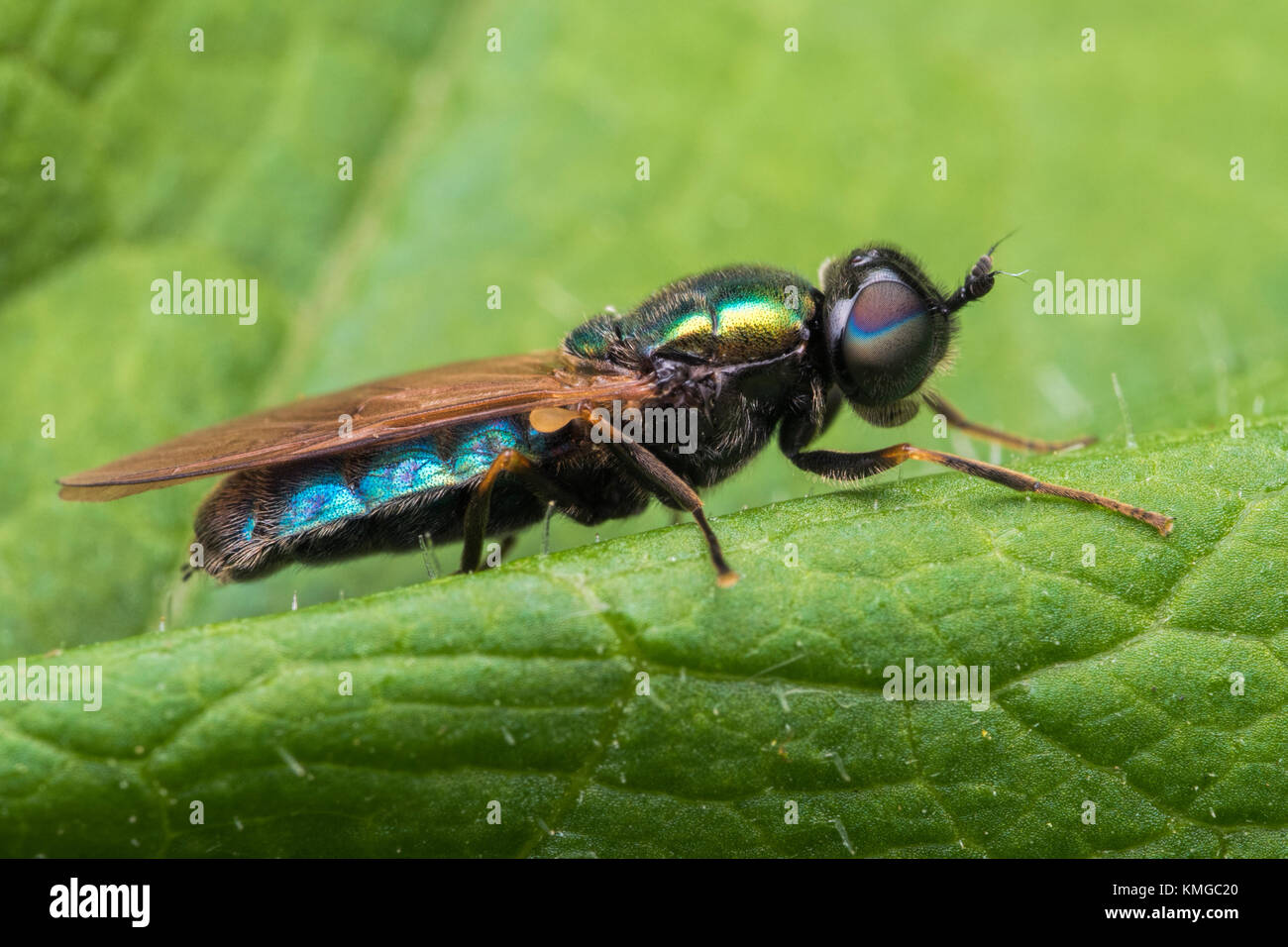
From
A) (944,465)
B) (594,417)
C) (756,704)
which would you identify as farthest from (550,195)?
(756,704)

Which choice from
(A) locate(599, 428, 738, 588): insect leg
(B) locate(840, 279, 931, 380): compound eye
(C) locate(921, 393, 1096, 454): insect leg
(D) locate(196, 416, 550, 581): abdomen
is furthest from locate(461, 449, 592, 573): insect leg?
(C) locate(921, 393, 1096, 454): insect leg

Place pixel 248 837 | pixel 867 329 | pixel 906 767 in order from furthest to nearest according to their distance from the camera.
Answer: pixel 867 329 < pixel 906 767 < pixel 248 837

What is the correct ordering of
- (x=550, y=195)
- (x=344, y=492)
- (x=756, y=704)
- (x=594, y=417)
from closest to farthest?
1. (x=756, y=704)
2. (x=594, y=417)
3. (x=344, y=492)
4. (x=550, y=195)

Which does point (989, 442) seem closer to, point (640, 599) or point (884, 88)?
point (884, 88)

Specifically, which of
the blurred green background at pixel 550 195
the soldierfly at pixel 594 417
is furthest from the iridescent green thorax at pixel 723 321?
the blurred green background at pixel 550 195

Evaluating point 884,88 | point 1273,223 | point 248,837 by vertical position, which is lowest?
point 248,837

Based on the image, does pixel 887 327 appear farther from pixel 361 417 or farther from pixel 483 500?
pixel 361 417

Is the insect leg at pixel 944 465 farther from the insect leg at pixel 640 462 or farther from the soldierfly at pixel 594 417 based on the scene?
the insect leg at pixel 640 462
